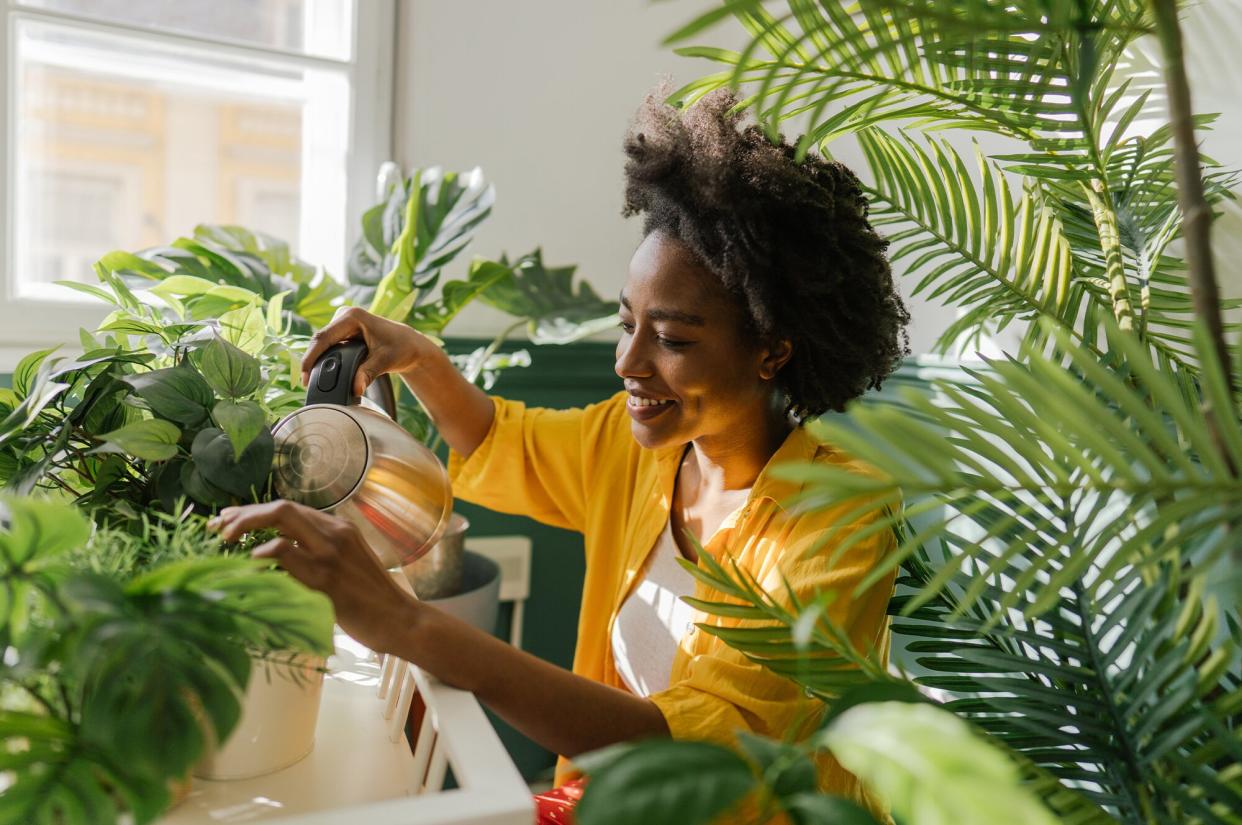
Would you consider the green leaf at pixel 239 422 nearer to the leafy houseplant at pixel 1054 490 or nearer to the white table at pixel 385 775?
the white table at pixel 385 775

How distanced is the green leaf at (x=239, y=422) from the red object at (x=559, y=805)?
1.43 feet

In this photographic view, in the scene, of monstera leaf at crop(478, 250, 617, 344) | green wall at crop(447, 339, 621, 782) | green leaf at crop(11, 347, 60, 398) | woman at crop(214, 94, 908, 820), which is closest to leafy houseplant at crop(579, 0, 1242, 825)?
woman at crop(214, 94, 908, 820)

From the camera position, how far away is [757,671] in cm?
75

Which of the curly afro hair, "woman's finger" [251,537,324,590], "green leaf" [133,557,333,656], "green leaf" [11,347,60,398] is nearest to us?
"green leaf" [133,557,333,656]

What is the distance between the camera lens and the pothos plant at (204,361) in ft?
2.03

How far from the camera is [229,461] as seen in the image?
613 millimetres

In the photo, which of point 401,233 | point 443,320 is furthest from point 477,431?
point 401,233

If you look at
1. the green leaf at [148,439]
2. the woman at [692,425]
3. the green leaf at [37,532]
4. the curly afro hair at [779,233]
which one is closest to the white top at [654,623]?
the woman at [692,425]

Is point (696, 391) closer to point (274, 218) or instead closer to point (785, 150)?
point (785, 150)

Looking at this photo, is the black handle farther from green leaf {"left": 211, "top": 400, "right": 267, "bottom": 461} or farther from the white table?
the white table

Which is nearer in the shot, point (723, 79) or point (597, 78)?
point (723, 79)

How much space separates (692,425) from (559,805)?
0.42 meters

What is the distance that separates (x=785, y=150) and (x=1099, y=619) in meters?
0.63

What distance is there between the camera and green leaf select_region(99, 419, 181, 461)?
59cm
